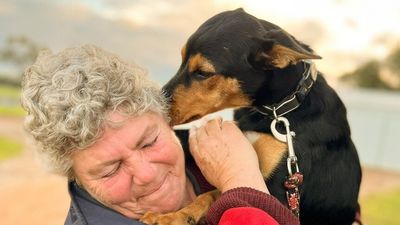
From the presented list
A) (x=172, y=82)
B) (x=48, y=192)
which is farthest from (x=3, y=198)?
(x=172, y=82)

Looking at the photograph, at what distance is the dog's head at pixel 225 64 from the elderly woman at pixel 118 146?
215 millimetres

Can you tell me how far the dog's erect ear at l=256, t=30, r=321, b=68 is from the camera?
202cm

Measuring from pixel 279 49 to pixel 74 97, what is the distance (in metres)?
0.82

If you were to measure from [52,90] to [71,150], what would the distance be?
23cm

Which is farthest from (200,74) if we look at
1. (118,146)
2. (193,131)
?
(118,146)

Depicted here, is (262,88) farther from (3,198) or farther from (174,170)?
(3,198)

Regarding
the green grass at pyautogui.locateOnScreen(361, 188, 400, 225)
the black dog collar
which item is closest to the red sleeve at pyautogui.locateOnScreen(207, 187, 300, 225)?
the black dog collar

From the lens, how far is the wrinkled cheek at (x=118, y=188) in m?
1.83

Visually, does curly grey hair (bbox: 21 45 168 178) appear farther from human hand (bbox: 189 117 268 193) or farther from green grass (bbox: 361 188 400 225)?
green grass (bbox: 361 188 400 225)

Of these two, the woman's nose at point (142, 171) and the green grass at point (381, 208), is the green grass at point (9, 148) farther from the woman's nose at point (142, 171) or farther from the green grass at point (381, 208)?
the woman's nose at point (142, 171)

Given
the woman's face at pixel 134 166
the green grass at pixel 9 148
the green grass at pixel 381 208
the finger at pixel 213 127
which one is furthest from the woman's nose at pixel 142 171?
the green grass at pixel 9 148

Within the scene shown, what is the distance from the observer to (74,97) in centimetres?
171

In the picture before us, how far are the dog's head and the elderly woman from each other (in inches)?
8.5

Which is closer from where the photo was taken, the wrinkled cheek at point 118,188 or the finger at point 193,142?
the wrinkled cheek at point 118,188
